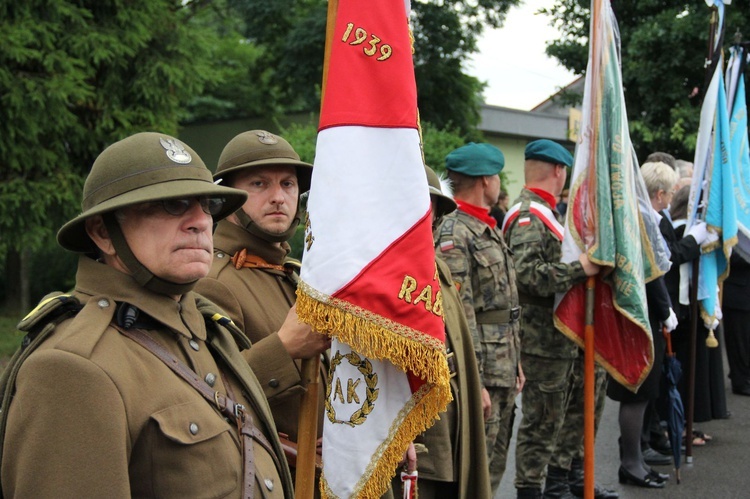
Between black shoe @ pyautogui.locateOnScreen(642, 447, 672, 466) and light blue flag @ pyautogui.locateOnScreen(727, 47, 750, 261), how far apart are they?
7.02 ft

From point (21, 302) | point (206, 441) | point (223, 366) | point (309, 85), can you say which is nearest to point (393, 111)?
point (223, 366)

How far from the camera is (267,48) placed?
2497 centimetres

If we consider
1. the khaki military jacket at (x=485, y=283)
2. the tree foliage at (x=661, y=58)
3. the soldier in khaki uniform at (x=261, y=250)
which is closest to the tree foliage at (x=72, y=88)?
the tree foliage at (x=661, y=58)

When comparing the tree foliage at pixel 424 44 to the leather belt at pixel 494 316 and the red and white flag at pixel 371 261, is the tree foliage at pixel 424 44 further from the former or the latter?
the red and white flag at pixel 371 261

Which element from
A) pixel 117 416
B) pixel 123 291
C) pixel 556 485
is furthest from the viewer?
pixel 556 485

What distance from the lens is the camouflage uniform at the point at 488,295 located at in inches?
187

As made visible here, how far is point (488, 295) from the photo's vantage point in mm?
4812

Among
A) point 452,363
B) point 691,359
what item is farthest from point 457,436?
point 691,359

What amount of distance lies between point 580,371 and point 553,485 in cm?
80

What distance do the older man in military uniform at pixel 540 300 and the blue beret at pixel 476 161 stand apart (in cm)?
71

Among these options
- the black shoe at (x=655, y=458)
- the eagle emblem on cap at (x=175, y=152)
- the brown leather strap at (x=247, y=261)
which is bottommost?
the black shoe at (x=655, y=458)

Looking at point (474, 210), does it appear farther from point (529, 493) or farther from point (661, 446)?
point (661, 446)

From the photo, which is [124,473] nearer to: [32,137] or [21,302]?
[32,137]

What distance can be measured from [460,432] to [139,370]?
81.7 inches
